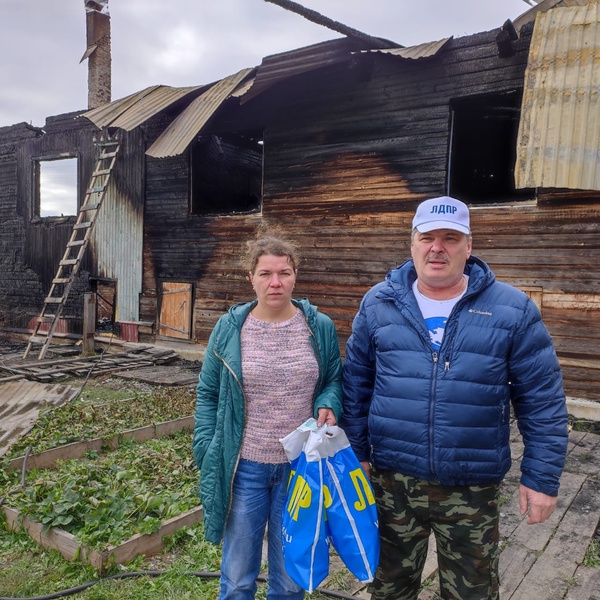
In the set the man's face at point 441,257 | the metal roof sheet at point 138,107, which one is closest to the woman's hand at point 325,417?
the man's face at point 441,257

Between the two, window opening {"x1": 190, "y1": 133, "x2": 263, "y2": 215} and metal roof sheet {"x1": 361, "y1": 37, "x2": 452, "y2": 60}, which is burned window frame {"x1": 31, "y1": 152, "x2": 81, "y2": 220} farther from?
metal roof sheet {"x1": 361, "y1": 37, "x2": 452, "y2": 60}

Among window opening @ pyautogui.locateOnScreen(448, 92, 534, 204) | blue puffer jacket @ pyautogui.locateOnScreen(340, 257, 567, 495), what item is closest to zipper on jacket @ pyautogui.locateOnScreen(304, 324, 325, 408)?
blue puffer jacket @ pyautogui.locateOnScreen(340, 257, 567, 495)

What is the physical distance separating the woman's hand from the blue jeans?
1.02 ft

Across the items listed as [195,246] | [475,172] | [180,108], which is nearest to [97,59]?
[180,108]

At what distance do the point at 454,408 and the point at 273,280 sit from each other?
3.38 feet

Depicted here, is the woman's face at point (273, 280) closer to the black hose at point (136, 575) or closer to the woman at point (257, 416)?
the woman at point (257, 416)

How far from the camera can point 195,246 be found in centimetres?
1197

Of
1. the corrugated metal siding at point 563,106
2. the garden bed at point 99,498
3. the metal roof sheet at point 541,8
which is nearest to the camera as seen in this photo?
the garden bed at point 99,498

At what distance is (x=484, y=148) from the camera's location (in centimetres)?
1108

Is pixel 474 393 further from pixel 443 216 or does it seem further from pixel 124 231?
pixel 124 231

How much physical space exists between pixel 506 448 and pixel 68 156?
1452 cm

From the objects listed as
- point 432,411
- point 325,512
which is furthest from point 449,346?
point 325,512

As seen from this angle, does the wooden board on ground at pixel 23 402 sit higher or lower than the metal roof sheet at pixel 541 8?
lower

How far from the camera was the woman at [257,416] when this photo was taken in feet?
8.19
